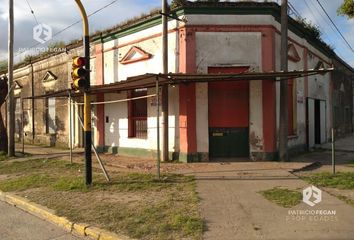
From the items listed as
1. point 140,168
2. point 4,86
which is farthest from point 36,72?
point 140,168

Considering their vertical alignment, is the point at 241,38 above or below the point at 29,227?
above

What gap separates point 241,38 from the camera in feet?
45.8

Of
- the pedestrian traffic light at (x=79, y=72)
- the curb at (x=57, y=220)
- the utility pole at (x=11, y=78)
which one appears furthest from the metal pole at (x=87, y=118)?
the utility pole at (x=11, y=78)

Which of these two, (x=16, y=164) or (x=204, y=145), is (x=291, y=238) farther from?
(x=16, y=164)

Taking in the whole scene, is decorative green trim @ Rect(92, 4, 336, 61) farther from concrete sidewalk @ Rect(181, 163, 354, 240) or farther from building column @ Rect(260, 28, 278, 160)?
concrete sidewalk @ Rect(181, 163, 354, 240)

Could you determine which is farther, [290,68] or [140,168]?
[290,68]

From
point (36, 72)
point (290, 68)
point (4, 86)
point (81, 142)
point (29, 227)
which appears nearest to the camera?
point (29, 227)

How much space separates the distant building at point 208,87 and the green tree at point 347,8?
4.65m

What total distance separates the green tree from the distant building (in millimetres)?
4647

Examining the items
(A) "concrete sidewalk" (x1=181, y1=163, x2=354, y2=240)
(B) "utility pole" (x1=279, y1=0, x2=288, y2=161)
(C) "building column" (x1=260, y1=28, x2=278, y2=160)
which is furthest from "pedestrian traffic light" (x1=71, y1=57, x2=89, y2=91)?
(B) "utility pole" (x1=279, y1=0, x2=288, y2=161)

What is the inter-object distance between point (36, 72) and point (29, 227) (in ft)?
58.2

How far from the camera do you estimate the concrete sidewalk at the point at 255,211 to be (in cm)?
648

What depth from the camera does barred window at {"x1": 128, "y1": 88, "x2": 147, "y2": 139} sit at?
15766mm

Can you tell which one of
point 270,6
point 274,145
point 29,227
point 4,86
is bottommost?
point 29,227
